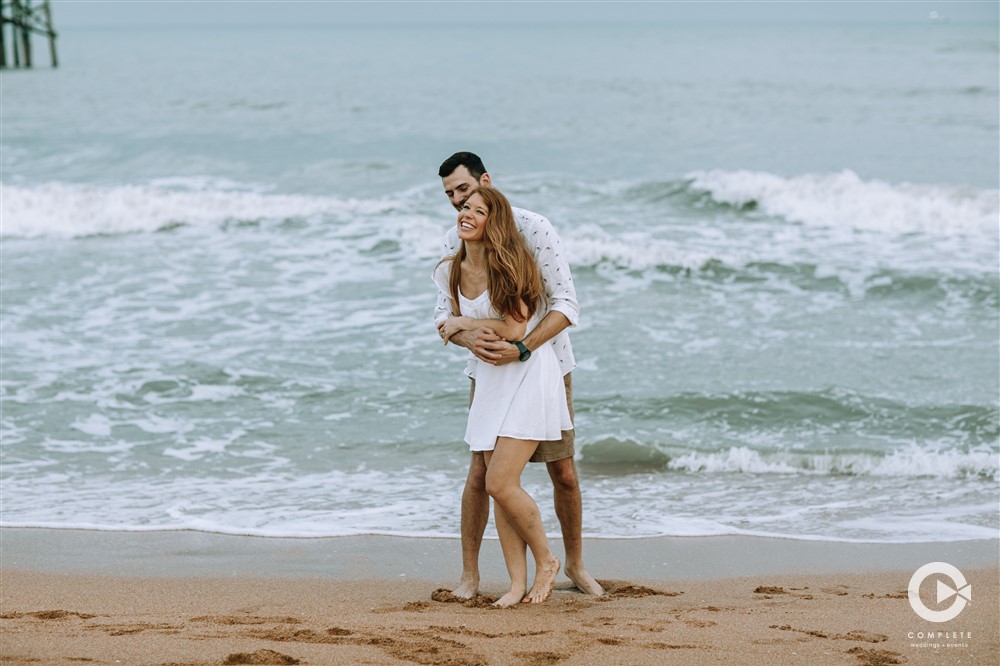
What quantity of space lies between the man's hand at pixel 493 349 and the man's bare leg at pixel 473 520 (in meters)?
0.51

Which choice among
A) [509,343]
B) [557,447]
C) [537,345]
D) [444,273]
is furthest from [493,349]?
[557,447]

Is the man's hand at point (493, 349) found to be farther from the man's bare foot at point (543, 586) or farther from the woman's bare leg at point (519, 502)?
the man's bare foot at point (543, 586)

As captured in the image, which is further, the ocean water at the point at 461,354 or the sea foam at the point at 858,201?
the sea foam at the point at 858,201

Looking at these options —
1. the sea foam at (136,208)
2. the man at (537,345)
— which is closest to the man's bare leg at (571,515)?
the man at (537,345)

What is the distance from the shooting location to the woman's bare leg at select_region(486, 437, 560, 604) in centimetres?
411

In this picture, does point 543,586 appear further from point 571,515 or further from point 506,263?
point 506,263

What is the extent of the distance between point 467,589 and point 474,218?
157cm

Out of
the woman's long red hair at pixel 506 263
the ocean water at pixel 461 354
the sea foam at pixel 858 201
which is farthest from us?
the sea foam at pixel 858 201

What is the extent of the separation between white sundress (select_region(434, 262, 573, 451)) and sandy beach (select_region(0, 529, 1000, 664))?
690 millimetres

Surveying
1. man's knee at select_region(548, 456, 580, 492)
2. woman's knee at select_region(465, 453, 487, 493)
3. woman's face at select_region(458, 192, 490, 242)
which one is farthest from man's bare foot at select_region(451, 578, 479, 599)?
woman's face at select_region(458, 192, 490, 242)

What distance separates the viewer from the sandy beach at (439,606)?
345 centimetres

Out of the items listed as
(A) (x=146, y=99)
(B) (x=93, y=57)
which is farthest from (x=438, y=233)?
(B) (x=93, y=57)

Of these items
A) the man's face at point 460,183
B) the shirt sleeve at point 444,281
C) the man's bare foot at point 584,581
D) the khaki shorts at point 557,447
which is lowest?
the man's bare foot at point 584,581

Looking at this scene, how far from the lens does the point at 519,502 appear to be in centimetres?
417
